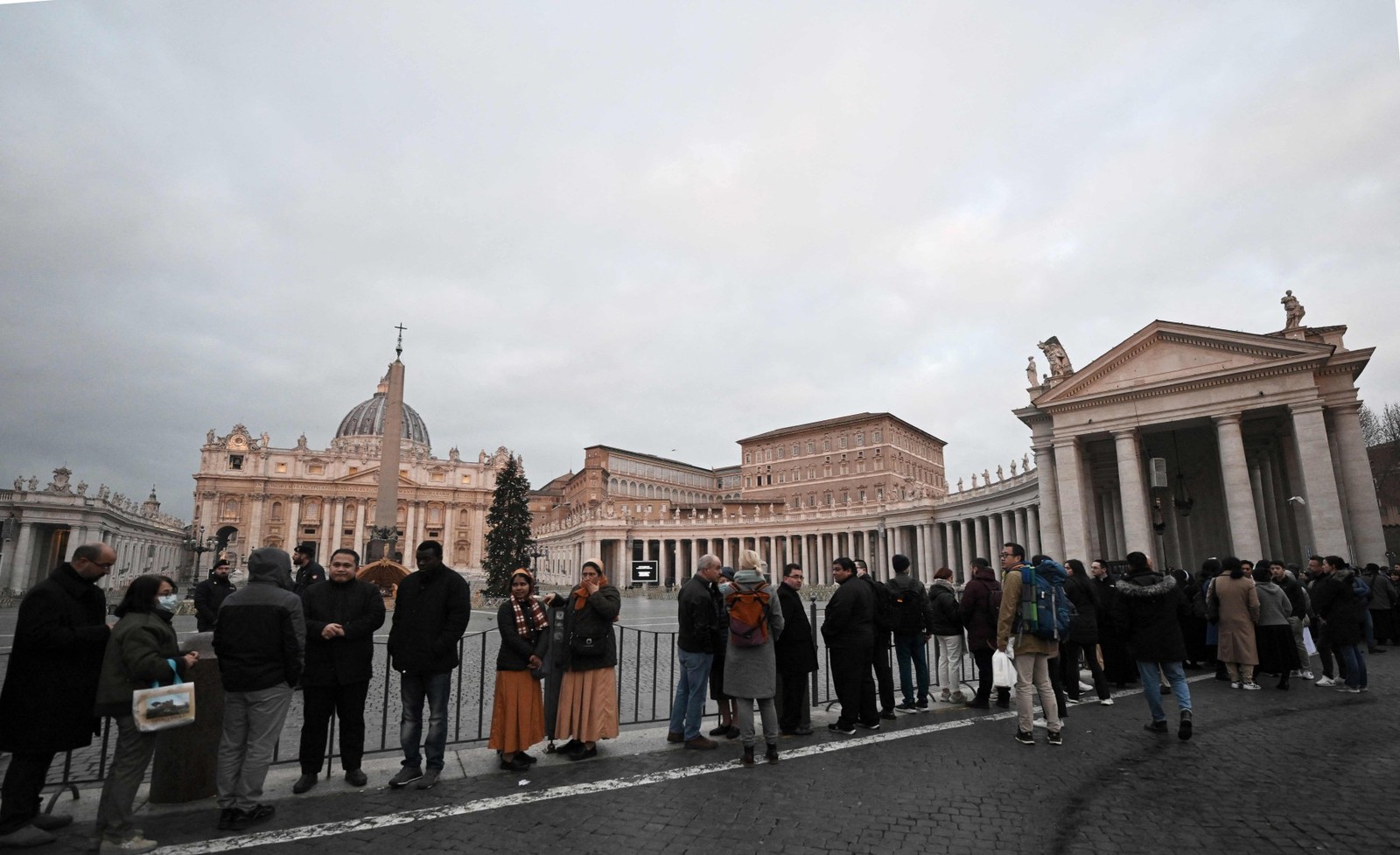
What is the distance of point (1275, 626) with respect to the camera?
427 inches

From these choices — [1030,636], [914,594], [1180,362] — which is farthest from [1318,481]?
[1030,636]

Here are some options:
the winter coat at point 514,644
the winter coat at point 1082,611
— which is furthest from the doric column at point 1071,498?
the winter coat at point 514,644

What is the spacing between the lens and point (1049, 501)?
1069 inches

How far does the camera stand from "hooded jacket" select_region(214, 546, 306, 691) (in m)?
5.12

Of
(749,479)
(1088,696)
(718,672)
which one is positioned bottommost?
(1088,696)

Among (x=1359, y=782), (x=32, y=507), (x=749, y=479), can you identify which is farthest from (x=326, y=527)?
(x=1359, y=782)

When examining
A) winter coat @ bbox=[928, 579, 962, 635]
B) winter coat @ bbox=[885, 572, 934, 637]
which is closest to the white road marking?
winter coat @ bbox=[885, 572, 934, 637]

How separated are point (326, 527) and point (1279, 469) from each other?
97.9m

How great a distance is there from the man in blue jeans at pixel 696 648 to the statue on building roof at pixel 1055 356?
83.6 feet

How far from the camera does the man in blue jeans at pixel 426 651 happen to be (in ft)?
19.6

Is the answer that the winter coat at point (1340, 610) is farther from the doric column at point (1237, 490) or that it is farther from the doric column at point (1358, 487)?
the doric column at point (1358, 487)

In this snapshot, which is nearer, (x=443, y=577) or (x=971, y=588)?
(x=443, y=577)

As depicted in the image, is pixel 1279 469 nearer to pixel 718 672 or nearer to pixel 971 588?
pixel 971 588

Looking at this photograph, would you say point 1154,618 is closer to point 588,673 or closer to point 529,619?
point 588,673
